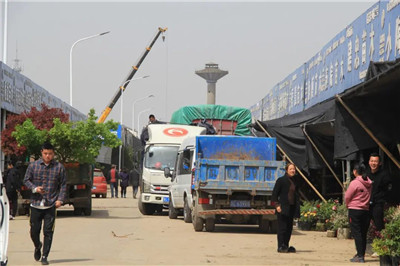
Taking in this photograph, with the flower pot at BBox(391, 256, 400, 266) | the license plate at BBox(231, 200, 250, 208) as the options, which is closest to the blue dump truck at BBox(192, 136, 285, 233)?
the license plate at BBox(231, 200, 250, 208)

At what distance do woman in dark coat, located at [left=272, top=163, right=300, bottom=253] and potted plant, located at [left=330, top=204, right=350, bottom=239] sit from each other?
3233mm

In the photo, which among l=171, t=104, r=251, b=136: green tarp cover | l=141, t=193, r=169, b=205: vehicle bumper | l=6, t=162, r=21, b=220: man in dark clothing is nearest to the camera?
l=6, t=162, r=21, b=220: man in dark clothing

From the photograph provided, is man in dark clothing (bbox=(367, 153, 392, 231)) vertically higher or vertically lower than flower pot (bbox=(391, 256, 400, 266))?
higher

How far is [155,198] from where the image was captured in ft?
90.0

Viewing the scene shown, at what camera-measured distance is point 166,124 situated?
28.2 meters

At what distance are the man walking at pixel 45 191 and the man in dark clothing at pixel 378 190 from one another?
4.96 m

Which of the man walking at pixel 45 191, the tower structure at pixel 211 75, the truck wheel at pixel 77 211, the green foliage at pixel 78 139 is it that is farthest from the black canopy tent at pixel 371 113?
the tower structure at pixel 211 75

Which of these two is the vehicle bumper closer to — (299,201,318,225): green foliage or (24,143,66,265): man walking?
(299,201,318,225): green foliage

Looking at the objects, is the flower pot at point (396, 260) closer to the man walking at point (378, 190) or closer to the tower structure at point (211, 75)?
the man walking at point (378, 190)

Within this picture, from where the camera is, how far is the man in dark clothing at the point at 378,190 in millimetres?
13414

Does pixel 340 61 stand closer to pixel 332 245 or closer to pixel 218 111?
pixel 218 111

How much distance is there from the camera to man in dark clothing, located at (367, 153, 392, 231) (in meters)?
13.4

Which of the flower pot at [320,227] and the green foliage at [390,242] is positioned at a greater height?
the green foliage at [390,242]

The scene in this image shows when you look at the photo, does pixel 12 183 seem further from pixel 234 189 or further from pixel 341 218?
pixel 341 218
